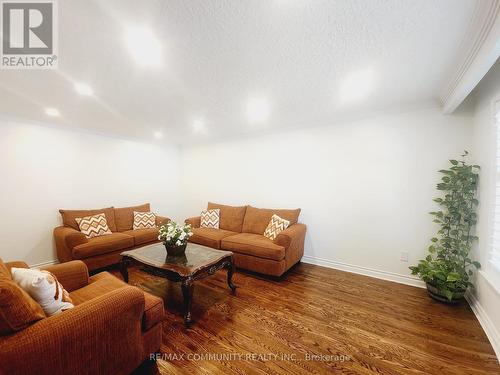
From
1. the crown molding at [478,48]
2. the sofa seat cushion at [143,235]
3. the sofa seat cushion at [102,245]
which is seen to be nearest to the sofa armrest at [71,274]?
the sofa seat cushion at [102,245]

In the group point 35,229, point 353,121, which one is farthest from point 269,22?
point 35,229

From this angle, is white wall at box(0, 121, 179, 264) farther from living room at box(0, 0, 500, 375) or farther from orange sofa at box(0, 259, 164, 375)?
orange sofa at box(0, 259, 164, 375)

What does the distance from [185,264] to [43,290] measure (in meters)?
1.12

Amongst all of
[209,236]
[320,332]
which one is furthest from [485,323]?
[209,236]

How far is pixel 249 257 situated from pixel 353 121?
8.28 feet

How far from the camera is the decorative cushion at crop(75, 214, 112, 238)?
3.17 metres

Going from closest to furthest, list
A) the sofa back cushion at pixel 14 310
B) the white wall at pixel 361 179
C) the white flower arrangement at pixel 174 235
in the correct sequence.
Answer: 1. the sofa back cushion at pixel 14 310
2. the white flower arrangement at pixel 174 235
3. the white wall at pixel 361 179

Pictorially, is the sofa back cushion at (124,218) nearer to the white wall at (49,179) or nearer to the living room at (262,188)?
the living room at (262,188)

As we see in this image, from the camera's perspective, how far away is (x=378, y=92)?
2303 millimetres

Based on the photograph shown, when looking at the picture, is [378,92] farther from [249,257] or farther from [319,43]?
[249,257]

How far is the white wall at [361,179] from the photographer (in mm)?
2600

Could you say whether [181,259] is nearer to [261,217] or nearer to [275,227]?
[275,227]

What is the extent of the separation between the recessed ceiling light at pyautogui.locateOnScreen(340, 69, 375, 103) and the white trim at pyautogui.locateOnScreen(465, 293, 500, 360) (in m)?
2.40

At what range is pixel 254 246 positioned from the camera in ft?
9.53
